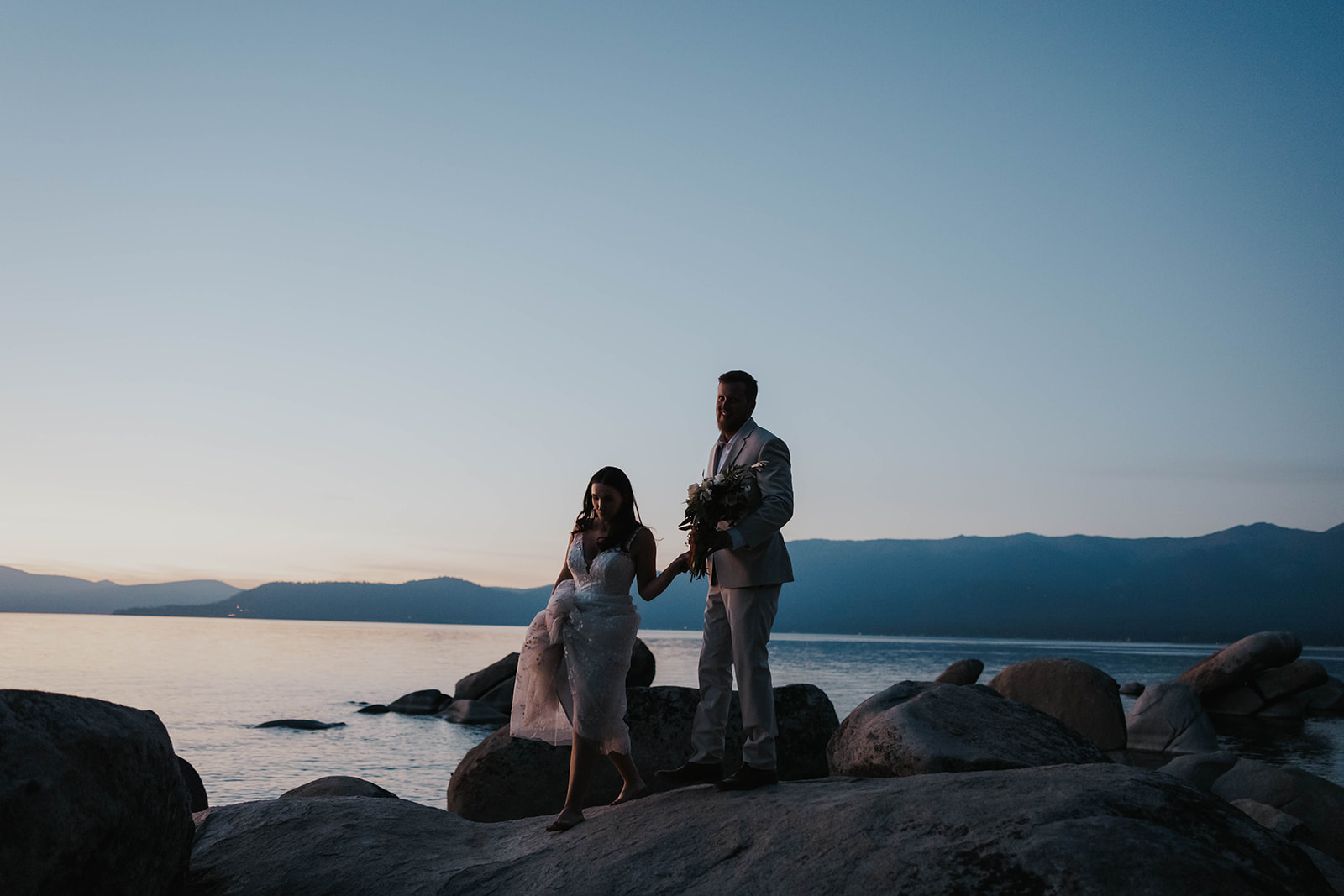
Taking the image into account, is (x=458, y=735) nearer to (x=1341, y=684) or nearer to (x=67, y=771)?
(x=67, y=771)

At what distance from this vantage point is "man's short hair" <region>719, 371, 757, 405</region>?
6367 mm

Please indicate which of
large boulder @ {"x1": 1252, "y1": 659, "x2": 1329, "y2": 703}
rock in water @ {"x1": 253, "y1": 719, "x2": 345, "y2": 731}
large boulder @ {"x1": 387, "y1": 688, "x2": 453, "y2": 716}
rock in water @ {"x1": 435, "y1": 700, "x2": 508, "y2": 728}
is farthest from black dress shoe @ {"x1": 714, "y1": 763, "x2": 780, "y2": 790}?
large boulder @ {"x1": 1252, "y1": 659, "x2": 1329, "y2": 703}

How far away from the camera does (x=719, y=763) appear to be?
624 cm

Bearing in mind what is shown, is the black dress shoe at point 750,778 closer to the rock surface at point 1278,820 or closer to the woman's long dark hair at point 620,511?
the woman's long dark hair at point 620,511

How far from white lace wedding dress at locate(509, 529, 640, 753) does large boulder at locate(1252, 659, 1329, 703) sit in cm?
3510

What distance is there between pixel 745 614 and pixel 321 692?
42789 millimetres

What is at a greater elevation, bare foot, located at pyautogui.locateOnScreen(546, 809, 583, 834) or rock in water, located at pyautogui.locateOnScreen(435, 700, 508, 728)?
bare foot, located at pyautogui.locateOnScreen(546, 809, 583, 834)

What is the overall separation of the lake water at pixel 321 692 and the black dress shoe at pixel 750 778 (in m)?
13.4

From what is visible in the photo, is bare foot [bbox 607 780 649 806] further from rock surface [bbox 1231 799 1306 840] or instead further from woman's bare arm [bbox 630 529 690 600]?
rock surface [bbox 1231 799 1306 840]

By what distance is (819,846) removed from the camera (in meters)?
4.64

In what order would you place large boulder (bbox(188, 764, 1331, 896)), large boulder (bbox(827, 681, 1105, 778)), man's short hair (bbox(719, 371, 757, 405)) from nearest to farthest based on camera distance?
large boulder (bbox(188, 764, 1331, 896)) < man's short hair (bbox(719, 371, 757, 405)) < large boulder (bbox(827, 681, 1105, 778))

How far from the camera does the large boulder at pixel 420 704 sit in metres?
35.8

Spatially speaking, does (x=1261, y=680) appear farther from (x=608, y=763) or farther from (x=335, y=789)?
(x=335, y=789)

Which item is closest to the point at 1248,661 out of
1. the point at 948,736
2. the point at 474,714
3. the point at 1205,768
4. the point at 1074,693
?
the point at 1074,693
